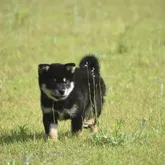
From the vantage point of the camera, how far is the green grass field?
5.69m

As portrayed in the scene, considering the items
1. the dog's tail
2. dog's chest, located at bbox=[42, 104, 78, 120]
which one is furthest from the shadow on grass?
the dog's tail

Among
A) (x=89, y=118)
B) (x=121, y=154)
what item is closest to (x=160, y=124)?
(x=89, y=118)

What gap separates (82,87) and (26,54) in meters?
6.35

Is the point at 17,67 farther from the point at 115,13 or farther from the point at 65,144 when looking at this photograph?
the point at 115,13

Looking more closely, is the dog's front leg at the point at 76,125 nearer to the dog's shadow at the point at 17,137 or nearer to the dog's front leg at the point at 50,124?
the dog's front leg at the point at 50,124

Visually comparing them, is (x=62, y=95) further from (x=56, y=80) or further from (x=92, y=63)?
(x=92, y=63)

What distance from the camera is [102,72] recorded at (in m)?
10.7

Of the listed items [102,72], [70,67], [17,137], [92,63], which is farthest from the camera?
[102,72]

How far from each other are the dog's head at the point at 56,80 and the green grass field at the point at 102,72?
1.65 ft

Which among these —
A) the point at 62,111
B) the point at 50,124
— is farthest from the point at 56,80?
the point at 50,124

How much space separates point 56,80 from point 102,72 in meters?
4.64

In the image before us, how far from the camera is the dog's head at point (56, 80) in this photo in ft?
19.7

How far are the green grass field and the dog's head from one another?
502 millimetres

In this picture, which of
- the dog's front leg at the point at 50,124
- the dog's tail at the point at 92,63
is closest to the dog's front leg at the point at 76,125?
the dog's front leg at the point at 50,124
